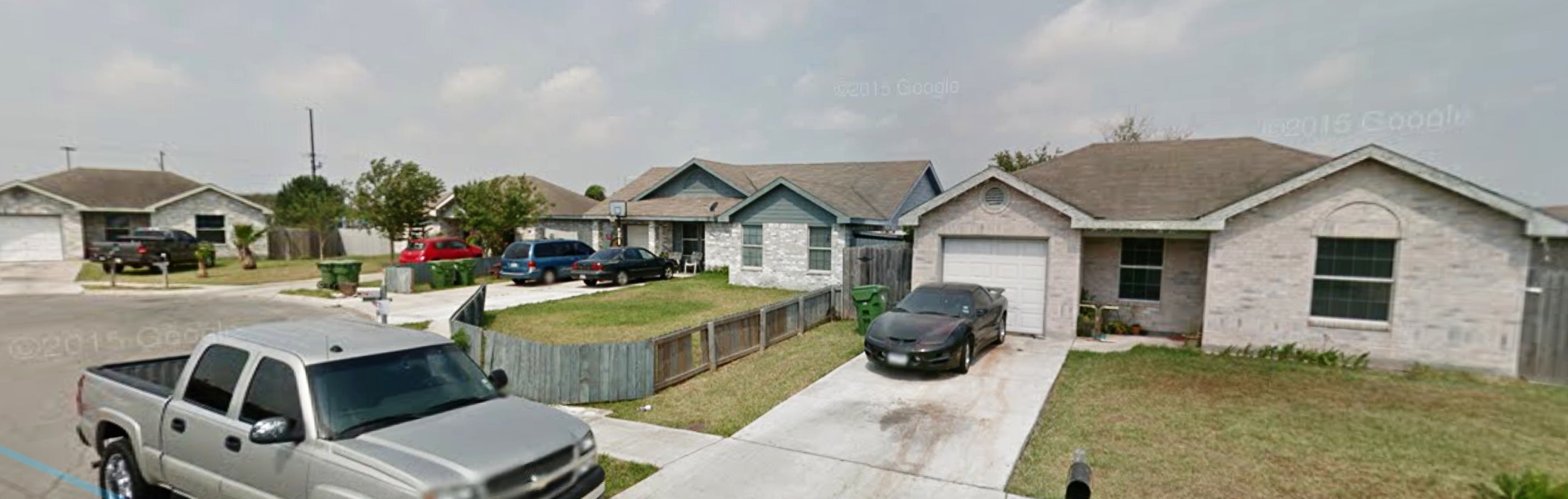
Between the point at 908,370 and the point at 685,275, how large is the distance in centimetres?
1500

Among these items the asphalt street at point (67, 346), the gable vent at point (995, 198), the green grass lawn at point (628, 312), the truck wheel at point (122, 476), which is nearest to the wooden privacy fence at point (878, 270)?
the gable vent at point (995, 198)

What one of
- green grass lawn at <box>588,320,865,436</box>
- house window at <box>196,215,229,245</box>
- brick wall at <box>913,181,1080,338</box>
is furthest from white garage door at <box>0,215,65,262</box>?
brick wall at <box>913,181,1080,338</box>

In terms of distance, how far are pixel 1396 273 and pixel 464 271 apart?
77.9 ft

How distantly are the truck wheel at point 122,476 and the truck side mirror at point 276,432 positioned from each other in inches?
84.7

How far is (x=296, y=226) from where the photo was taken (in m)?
33.7

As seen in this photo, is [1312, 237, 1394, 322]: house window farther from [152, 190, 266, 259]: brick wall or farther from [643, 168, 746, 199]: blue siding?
[152, 190, 266, 259]: brick wall

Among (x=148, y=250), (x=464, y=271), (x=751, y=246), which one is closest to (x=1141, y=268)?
(x=751, y=246)

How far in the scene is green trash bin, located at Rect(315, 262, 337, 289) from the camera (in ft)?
63.3

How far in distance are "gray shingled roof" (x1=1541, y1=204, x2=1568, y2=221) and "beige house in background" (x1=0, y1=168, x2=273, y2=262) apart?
4425 cm

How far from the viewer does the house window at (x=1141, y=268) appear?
12.4 metres

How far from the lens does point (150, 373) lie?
227 inches

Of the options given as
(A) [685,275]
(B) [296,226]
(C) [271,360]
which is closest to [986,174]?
(C) [271,360]

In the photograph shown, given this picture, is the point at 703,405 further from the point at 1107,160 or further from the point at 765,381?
the point at 1107,160

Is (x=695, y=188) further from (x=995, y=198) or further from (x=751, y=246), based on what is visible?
(x=995, y=198)
